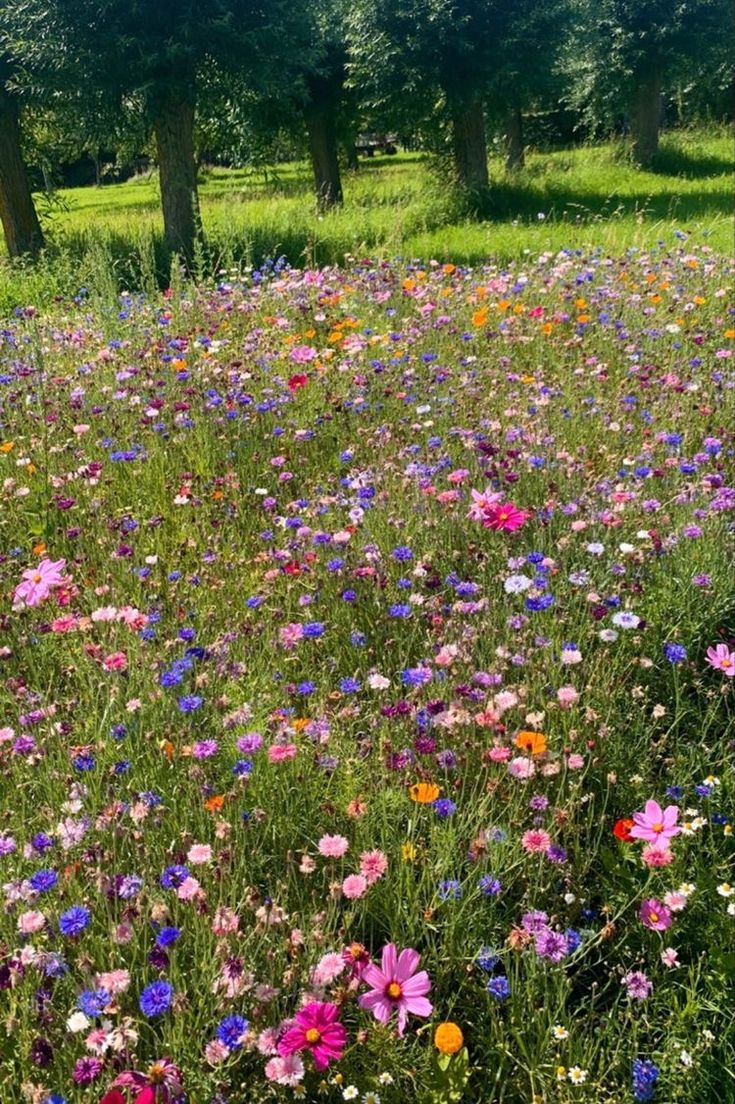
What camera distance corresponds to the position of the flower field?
4.95ft

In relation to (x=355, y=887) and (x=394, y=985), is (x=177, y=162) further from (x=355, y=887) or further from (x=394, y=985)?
(x=394, y=985)

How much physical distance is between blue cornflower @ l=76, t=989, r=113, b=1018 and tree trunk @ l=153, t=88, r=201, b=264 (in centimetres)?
1125

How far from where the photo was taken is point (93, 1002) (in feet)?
4.50

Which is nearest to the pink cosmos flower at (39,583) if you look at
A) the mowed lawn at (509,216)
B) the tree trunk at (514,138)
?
the mowed lawn at (509,216)

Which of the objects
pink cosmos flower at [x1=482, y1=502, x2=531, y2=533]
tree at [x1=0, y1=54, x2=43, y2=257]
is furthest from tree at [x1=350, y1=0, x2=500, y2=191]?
pink cosmos flower at [x1=482, y1=502, x2=531, y2=533]

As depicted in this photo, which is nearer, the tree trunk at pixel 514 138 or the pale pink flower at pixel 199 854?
the pale pink flower at pixel 199 854

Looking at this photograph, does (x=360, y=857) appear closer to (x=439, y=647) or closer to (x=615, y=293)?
(x=439, y=647)

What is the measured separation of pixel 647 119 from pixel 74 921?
21.8m

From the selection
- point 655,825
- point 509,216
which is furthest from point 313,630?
point 509,216

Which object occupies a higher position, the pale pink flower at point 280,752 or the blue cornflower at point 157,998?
the pale pink flower at point 280,752

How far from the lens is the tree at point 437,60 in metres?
14.7

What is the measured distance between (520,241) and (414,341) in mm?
6207

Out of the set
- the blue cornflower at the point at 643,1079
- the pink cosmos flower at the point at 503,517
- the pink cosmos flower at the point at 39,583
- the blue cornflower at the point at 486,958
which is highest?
the pink cosmos flower at the point at 503,517

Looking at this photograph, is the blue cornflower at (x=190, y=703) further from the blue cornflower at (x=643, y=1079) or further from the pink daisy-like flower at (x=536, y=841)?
the blue cornflower at (x=643, y=1079)
